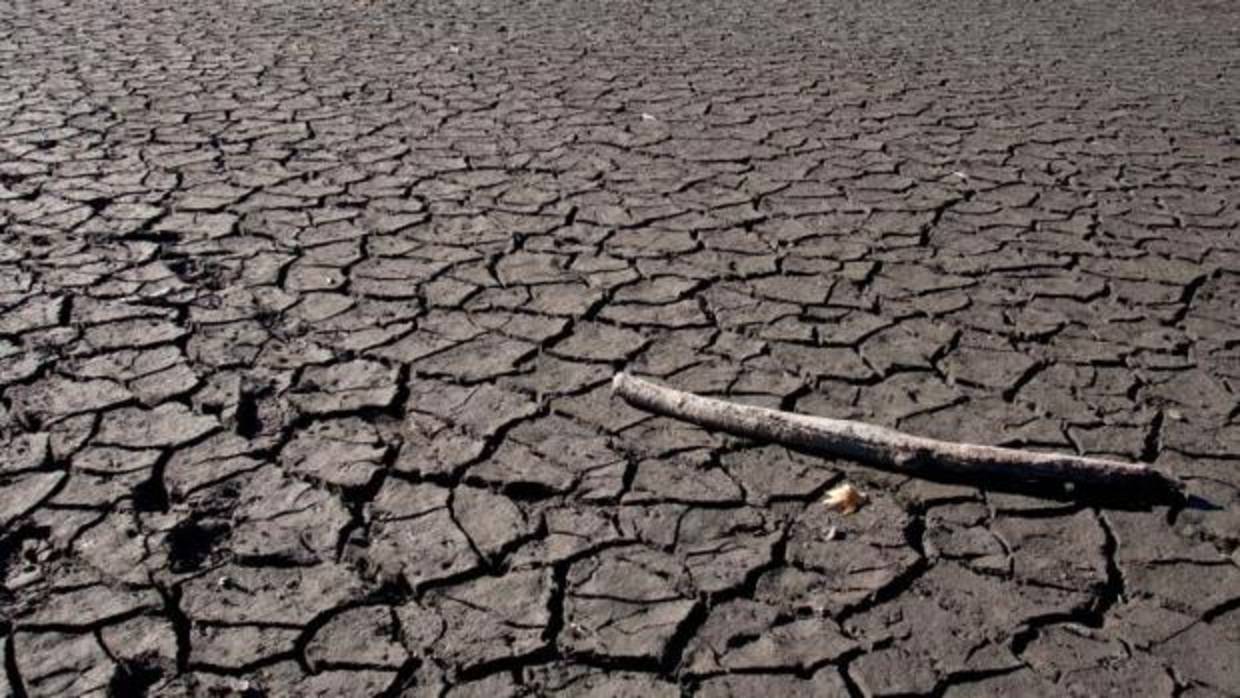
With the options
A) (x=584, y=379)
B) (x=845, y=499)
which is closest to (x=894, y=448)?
(x=845, y=499)

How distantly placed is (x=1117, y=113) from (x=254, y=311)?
4.91 meters

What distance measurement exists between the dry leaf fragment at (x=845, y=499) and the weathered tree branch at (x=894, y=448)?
0.47 ft

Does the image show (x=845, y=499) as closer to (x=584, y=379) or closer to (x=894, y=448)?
(x=894, y=448)

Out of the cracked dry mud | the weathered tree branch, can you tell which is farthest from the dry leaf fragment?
the weathered tree branch

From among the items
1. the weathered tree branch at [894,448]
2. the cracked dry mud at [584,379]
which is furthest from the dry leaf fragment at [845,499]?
the weathered tree branch at [894,448]

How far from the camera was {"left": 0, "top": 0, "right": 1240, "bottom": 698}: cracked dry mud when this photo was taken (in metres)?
2.42

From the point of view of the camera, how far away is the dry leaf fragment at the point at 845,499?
2865 millimetres

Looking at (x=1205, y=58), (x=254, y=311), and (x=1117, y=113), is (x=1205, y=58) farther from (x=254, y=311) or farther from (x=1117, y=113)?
(x=254, y=311)

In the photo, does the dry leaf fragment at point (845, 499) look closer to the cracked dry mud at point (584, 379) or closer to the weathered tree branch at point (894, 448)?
the cracked dry mud at point (584, 379)

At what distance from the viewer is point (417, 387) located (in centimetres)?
335

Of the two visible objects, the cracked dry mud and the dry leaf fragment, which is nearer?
the cracked dry mud

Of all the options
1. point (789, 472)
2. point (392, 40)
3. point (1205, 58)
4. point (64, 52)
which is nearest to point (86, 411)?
point (789, 472)

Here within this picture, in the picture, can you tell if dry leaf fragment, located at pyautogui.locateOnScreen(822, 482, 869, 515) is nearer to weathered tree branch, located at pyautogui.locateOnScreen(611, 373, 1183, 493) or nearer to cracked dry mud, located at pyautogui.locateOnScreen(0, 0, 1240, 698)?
cracked dry mud, located at pyautogui.locateOnScreen(0, 0, 1240, 698)

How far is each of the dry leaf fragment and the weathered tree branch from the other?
143 mm
